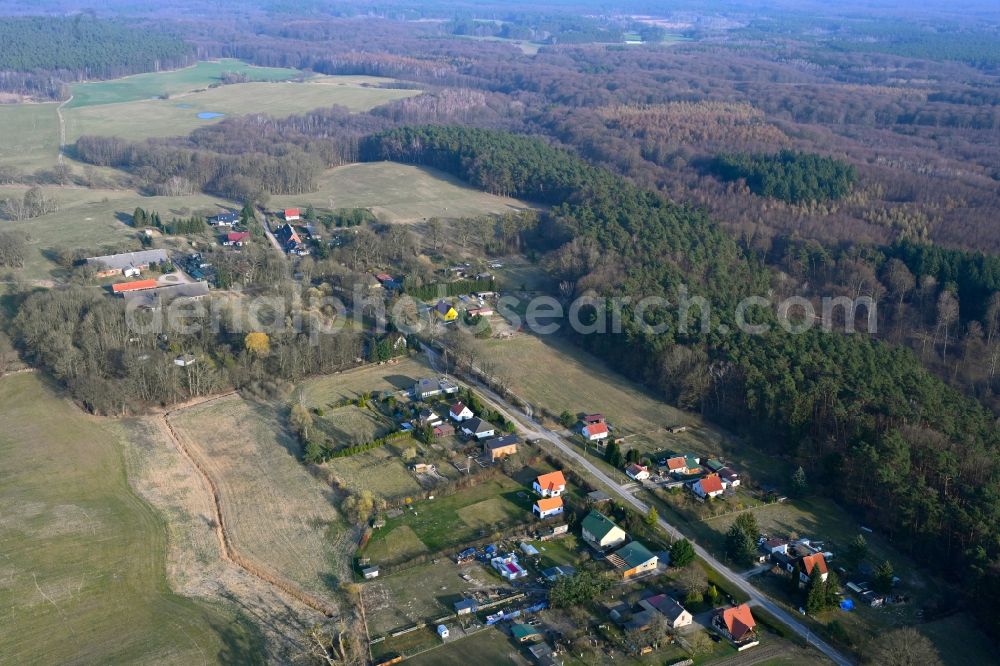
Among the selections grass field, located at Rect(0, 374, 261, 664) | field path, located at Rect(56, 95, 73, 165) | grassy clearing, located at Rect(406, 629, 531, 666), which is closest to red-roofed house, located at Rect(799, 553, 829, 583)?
grassy clearing, located at Rect(406, 629, 531, 666)

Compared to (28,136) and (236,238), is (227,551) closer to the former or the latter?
(236,238)

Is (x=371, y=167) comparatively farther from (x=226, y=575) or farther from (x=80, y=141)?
(x=226, y=575)

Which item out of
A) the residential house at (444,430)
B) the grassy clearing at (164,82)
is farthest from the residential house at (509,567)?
the grassy clearing at (164,82)

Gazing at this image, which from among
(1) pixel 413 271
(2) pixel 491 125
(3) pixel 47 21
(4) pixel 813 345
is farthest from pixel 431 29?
(4) pixel 813 345

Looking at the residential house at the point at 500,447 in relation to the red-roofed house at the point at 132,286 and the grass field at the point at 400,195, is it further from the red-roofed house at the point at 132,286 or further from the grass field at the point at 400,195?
the grass field at the point at 400,195

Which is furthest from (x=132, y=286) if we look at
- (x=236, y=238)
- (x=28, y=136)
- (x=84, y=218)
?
(x=28, y=136)
